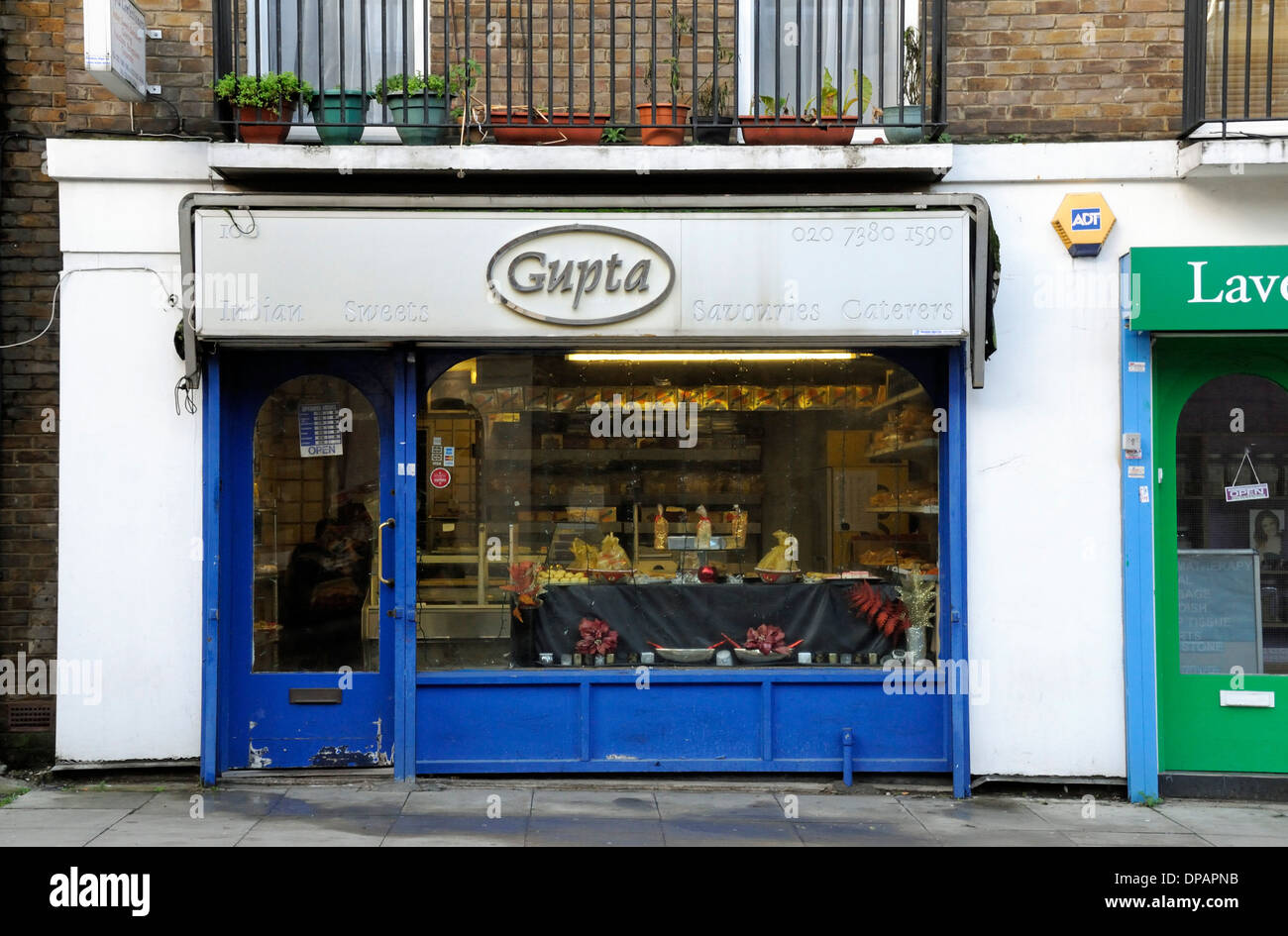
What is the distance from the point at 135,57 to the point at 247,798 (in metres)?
4.51

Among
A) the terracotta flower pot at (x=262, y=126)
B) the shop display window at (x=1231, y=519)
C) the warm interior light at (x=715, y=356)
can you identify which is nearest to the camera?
the terracotta flower pot at (x=262, y=126)

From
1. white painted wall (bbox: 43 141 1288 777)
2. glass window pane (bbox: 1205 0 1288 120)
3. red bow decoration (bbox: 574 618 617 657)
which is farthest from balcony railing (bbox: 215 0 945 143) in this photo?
red bow decoration (bbox: 574 618 617 657)

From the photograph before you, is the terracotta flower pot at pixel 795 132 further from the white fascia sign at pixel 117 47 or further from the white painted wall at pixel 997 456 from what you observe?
the white fascia sign at pixel 117 47

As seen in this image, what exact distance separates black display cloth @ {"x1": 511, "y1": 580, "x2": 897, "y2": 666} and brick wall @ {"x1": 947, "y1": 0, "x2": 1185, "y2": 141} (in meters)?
3.16

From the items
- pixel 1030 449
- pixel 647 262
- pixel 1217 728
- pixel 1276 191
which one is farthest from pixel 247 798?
pixel 1276 191

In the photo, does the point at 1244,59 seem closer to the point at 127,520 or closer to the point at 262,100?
the point at 262,100

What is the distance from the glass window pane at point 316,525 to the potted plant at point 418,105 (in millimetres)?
1641

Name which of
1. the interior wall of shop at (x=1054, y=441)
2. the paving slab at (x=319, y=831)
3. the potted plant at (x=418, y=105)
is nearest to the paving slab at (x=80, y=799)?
the paving slab at (x=319, y=831)

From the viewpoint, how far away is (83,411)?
7383 millimetres

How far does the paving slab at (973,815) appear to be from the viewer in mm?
6832

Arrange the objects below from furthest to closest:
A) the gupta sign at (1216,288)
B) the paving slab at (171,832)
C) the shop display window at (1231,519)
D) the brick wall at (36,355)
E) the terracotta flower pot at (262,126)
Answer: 1. the shop display window at (1231,519)
2. the brick wall at (36,355)
3. the terracotta flower pot at (262,126)
4. the gupta sign at (1216,288)
5. the paving slab at (171,832)

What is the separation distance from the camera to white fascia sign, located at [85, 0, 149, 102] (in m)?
6.79

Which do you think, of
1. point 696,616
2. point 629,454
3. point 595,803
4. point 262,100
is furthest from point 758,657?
point 262,100

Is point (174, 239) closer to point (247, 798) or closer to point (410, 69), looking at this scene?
point (410, 69)
